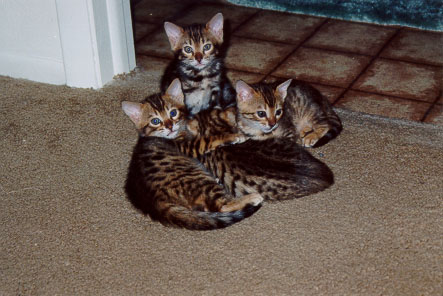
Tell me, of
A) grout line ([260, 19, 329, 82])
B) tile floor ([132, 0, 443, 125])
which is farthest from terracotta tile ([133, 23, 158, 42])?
grout line ([260, 19, 329, 82])

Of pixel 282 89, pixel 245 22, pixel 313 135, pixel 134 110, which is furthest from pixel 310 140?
pixel 245 22

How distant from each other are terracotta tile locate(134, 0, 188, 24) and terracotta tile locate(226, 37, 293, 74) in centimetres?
69

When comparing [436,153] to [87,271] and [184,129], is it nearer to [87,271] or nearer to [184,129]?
[184,129]

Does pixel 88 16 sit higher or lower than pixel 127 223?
higher

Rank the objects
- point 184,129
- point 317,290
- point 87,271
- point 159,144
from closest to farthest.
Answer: point 317,290 → point 87,271 → point 159,144 → point 184,129

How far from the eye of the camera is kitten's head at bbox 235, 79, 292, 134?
2846 mm

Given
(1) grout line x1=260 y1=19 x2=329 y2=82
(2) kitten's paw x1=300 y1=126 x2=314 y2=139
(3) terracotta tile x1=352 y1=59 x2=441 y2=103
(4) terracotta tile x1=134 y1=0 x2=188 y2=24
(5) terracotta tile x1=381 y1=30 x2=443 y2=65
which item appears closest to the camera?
(2) kitten's paw x1=300 y1=126 x2=314 y2=139

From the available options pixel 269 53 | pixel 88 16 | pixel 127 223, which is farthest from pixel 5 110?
pixel 269 53

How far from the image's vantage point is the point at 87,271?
233 cm

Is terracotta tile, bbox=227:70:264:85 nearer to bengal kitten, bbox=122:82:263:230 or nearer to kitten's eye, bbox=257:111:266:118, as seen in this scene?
kitten's eye, bbox=257:111:266:118

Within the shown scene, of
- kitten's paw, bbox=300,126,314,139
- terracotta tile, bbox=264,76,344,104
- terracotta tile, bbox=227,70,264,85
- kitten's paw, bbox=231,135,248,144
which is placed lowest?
terracotta tile, bbox=227,70,264,85

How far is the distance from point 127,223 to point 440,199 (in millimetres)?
1344

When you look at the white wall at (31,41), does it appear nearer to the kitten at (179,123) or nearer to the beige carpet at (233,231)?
the beige carpet at (233,231)

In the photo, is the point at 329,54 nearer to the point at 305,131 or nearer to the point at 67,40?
the point at 305,131
